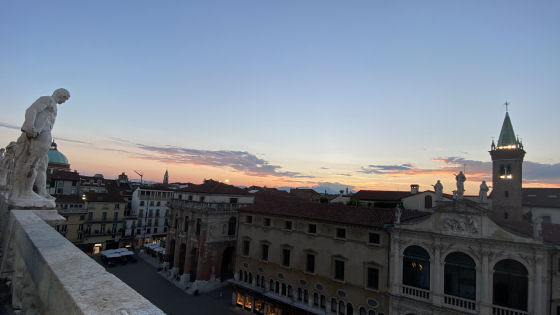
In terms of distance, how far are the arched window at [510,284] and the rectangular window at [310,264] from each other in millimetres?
14118

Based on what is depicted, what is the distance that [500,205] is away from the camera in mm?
40594

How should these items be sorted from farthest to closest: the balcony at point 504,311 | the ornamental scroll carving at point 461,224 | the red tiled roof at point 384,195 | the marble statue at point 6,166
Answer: the red tiled roof at point 384,195
the ornamental scroll carving at point 461,224
the balcony at point 504,311
the marble statue at point 6,166

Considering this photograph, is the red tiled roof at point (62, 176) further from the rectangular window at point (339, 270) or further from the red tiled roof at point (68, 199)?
the rectangular window at point (339, 270)

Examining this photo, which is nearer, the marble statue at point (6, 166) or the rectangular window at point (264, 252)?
the marble statue at point (6, 166)

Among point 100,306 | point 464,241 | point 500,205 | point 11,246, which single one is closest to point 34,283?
point 100,306

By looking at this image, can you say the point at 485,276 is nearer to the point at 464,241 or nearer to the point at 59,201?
the point at 464,241

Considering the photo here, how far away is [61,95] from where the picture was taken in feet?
26.4

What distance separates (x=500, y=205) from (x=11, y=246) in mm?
50776

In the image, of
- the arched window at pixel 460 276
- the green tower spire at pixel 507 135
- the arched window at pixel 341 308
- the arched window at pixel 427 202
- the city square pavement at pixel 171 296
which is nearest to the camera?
the arched window at pixel 460 276

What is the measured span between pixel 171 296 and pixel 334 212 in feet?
74.6

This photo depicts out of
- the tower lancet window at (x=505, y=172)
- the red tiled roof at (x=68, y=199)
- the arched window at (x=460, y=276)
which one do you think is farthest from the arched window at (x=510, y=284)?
the red tiled roof at (x=68, y=199)

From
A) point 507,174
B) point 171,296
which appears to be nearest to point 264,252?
point 171,296

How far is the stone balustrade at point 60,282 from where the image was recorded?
8.08 ft

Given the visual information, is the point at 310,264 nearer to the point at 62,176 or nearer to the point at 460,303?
the point at 460,303
